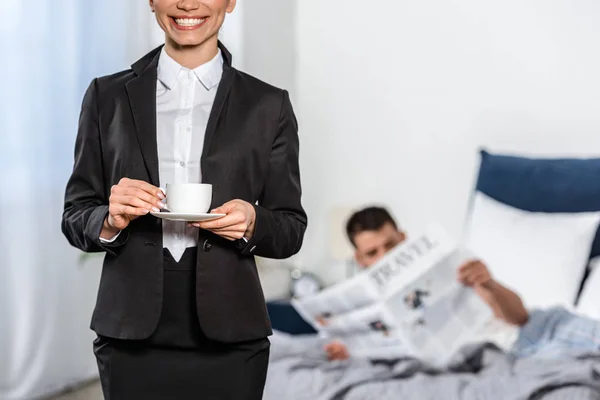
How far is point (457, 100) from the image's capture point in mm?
4344

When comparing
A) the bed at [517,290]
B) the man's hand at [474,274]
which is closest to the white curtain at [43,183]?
the bed at [517,290]

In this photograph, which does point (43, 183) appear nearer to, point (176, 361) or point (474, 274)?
point (474, 274)

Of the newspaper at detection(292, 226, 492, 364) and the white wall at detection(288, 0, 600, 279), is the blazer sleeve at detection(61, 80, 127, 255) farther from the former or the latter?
the white wall at detection(288, 0, 600, 279)

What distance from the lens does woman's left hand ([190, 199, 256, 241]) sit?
1086 millimetres

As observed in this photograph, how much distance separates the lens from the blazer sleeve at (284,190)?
1.19 meters

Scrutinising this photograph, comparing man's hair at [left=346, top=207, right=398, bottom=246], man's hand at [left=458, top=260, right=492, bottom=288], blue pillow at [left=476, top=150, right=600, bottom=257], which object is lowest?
man's hand at [left=458, top=260, right=492, bottom=288]

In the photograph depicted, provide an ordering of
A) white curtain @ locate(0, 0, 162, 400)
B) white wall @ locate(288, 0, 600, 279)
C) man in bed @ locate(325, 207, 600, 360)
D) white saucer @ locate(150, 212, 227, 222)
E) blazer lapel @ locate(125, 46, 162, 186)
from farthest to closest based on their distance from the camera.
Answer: white wall @ locate(288, 0, 600, 279)
white curtain @ locate(0, 0, 162, 400)
man in bed @ locate(325, 207, 600, 360)
blazer lapel @ locate(125, 46, 162, 186)
white saucer @ locate(150, 212, 227, 222)

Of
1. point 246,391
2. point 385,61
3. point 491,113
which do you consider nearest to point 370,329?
point 491,113

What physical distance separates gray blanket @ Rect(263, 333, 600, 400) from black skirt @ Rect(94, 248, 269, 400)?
1.83 m

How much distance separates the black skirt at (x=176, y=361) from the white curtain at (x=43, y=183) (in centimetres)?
239

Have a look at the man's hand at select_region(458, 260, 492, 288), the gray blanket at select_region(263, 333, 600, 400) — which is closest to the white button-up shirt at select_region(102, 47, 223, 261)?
the gray blanket at select_region(263, 333, 600, 400)

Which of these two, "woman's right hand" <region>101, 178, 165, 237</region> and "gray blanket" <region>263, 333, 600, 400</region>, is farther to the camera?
"gray blanket" <region>263, 333, 600, 400</region>

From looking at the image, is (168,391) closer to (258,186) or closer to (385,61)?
(258,186)

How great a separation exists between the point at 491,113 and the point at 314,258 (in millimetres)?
1279
